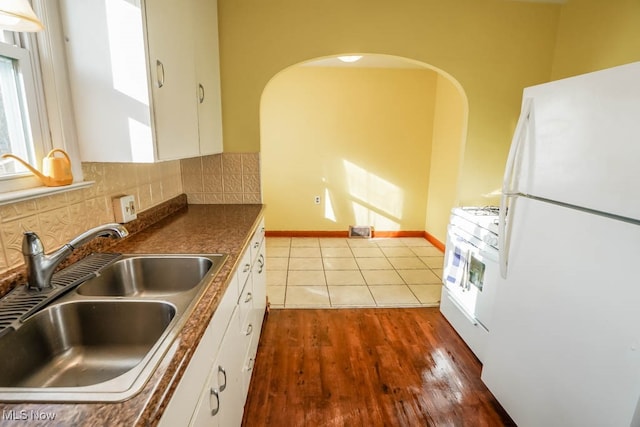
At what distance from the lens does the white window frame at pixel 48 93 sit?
116cm

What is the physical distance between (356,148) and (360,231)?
3.87 ft

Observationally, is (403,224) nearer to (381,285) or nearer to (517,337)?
(381,285)

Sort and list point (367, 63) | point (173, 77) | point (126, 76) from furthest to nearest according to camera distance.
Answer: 1. point (367, 63)
2. point (173, 77)
3. point (126, 76)

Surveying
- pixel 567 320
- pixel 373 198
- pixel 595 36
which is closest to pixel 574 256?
pixel 567 320

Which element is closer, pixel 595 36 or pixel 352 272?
pixel 595 36

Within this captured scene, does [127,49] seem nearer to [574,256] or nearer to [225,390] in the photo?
[225,390]

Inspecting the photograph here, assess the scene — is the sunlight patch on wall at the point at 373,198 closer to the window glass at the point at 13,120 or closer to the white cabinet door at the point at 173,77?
the white cabinet door at the point at 173,77

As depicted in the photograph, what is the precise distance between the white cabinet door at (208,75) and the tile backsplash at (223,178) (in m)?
0.15

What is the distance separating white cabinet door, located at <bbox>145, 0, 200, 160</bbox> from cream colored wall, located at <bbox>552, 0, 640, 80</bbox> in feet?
7.92

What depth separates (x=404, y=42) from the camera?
2.25 m

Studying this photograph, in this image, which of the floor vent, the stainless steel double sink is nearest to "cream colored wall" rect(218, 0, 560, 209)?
the stainless steel double sink

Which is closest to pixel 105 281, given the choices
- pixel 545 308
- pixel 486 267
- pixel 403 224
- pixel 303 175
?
pixel 545 308

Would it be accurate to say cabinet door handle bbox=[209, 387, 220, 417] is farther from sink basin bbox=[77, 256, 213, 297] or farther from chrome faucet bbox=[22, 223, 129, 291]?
chrome faucet bbox=[22, 223, 129, 291]

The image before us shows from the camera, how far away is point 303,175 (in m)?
4.48
